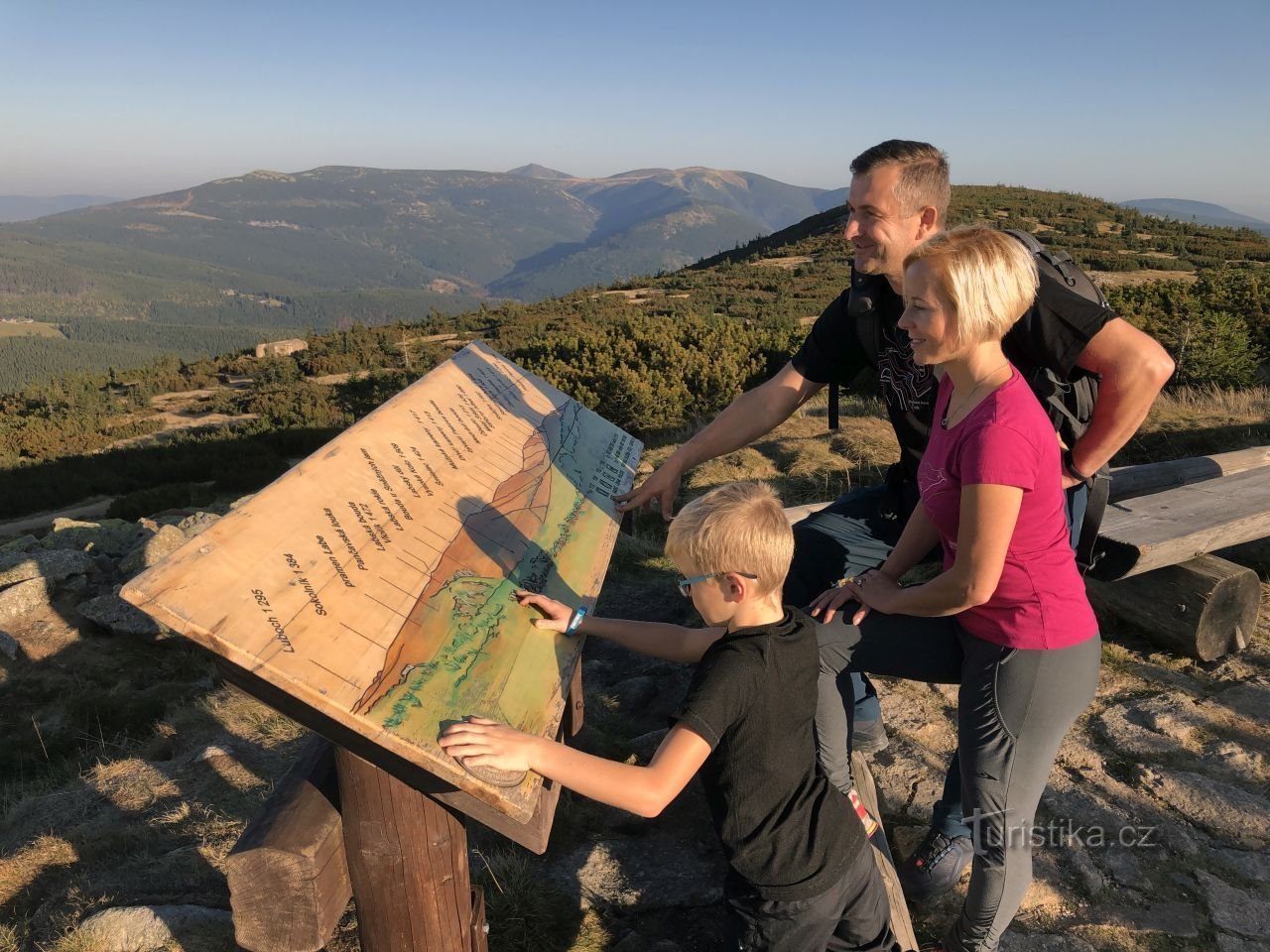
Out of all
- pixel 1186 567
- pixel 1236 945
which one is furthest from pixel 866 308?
pixel 1186 567

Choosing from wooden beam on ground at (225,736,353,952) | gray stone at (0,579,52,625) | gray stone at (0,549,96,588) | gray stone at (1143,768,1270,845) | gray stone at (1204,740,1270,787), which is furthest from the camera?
gray stone at (0,549,96,588)

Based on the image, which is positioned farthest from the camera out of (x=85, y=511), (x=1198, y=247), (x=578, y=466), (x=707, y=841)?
(x=1198, y=247)

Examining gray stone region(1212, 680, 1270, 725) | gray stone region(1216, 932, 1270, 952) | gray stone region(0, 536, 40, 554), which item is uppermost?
gray stone region(1212, 680, 1270, 725)

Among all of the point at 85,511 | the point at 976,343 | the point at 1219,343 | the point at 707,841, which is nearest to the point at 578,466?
the point at 707,841

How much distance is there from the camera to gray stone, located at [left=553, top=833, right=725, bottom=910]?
2623 mm

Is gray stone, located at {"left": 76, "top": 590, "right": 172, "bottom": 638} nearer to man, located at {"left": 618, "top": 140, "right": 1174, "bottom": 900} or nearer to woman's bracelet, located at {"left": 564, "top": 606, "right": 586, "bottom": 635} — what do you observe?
man, located at {"left": 618, "top": 140, "right": 1174, "bottom": 900}

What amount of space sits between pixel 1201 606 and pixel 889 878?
7.88ft

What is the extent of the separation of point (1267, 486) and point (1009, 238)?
3308 mm

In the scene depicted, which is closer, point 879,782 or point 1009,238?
point 1009,238

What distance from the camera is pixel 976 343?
6.13ft

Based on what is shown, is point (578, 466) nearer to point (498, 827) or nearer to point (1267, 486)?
point (498, 827)

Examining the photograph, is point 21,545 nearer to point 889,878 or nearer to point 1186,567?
point 889,878

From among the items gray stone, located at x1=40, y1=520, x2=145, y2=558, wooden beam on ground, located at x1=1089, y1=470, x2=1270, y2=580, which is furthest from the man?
gray stone, located at x1=40, y1=520, x2=145, y2=558

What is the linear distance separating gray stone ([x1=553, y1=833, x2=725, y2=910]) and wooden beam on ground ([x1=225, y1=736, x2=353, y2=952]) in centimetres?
107
